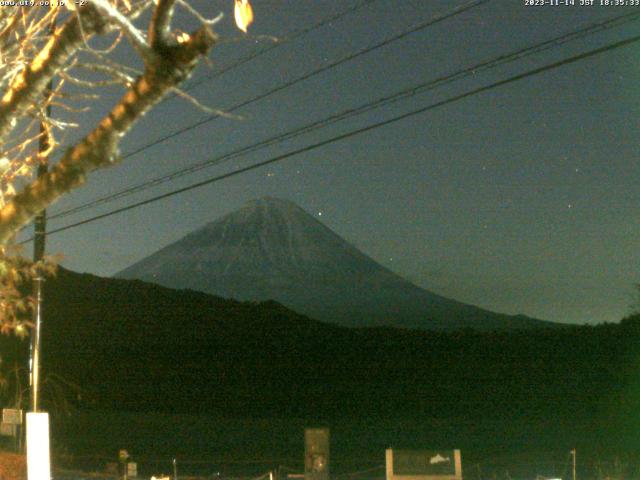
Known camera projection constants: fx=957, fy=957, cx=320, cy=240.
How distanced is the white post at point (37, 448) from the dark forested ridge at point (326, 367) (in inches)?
1684

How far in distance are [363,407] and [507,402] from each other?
10.8 metres

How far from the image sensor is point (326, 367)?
84250 millimetres

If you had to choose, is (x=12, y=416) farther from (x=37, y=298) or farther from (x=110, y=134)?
(x=110, y=134)

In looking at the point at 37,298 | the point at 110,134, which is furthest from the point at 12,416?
the point at 110,134

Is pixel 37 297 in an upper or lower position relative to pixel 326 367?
upper

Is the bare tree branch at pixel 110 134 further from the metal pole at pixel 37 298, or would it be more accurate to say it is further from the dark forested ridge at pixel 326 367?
the dark forested ridge at pixel 326 367

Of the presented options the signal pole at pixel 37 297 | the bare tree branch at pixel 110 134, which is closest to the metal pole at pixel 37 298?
the signal pole at pixel 37 297

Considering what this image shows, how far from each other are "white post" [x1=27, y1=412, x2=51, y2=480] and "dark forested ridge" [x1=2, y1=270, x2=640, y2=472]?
42.8 meters

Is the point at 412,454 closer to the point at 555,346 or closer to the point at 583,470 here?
the point at 583,470

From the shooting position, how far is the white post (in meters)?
10.9

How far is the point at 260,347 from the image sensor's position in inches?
3438

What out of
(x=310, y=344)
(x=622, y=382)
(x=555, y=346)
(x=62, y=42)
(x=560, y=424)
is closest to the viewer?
(x=62, y=42)

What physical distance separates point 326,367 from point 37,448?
73809 mm

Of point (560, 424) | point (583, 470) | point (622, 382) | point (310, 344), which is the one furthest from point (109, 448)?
point (310, 344)
